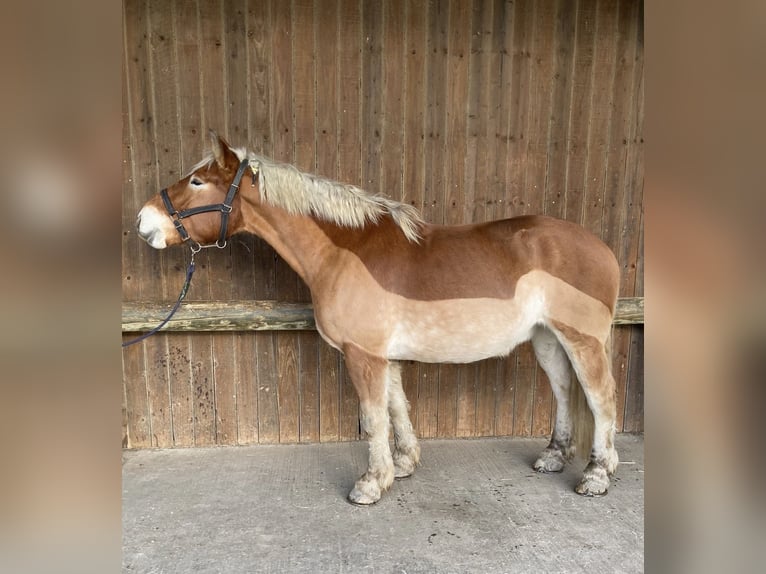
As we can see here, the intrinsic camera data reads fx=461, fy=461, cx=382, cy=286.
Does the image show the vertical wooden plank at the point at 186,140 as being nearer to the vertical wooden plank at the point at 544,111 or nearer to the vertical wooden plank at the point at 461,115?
the vertical wooden plank at the point at 461,115

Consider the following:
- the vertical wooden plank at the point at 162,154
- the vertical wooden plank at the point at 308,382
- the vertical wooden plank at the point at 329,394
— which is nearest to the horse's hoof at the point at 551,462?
the vertical wooden plank at the point at 329,394

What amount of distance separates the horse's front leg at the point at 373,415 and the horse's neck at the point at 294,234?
0.47m

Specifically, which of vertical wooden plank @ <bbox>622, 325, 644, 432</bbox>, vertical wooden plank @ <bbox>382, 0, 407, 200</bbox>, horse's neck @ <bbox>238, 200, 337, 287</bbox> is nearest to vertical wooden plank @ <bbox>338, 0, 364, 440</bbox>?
vertical wooden plank @ <bbox>382, 0, 407, 200</bbox>

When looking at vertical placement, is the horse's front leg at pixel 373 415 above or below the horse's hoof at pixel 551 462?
above

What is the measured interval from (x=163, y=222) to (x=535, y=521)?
2280mm

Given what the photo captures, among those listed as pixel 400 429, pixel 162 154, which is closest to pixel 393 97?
pixel 162 154

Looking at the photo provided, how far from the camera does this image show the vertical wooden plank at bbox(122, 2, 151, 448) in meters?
2.67

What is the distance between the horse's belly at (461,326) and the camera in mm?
2273

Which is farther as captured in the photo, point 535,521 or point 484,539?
point 535,521

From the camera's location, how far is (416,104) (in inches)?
113

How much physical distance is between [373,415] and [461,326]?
0.63m

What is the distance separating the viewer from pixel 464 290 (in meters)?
2.27
